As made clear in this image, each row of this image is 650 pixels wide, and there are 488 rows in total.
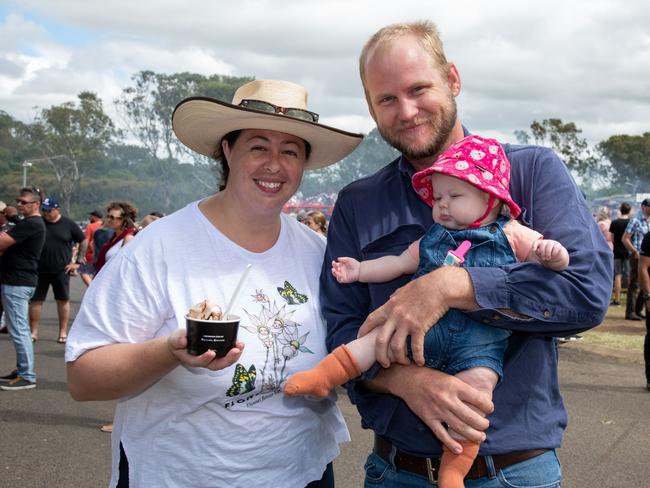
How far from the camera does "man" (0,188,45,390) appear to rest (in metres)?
7.64

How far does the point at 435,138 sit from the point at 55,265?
8938mm

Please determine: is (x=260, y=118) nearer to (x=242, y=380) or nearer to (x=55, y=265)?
(x=242, y=380)

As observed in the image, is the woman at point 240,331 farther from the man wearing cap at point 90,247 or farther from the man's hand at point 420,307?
the man wearing cap at point 90,247

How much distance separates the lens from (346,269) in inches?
97.2

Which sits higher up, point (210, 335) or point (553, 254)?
point (553, 254)

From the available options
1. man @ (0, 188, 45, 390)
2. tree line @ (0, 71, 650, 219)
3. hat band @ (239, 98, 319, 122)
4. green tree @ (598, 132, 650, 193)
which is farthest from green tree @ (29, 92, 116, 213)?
hat band @ (239, 98, 319, 122)

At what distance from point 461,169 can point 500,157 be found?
142 mm

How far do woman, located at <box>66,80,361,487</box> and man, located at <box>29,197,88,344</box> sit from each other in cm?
810

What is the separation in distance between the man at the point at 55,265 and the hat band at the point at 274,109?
819 centimetres

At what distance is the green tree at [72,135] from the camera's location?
2889 inches

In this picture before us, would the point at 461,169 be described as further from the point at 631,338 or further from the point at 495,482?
the point at 631,338

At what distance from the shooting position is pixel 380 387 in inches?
92.9

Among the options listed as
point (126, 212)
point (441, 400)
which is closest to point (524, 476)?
point (441, 400)

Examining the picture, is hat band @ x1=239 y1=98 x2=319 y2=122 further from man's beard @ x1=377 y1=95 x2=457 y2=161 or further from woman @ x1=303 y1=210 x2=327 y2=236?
woman @ x1=303 y1=210 x2=327 y2=236
